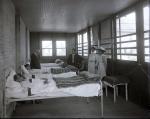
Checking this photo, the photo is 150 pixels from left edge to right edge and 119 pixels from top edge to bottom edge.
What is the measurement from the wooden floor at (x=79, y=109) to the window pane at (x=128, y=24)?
2.01 meters

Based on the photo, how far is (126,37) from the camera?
17.3 feet

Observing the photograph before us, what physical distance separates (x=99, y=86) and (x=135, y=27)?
7.26 ft

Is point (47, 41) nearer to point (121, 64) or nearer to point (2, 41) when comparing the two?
point (121, 64)

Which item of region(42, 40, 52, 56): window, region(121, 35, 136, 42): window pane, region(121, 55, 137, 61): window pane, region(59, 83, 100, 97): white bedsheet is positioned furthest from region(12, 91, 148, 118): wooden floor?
region(42, 40, 52, 56): window

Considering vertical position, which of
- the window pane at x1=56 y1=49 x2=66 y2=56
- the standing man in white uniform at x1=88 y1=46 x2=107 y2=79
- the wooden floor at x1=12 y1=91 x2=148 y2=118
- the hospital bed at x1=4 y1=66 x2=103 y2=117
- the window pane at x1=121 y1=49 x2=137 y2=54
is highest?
the window pane at x1=56 y1=49 x2=66 y2=56

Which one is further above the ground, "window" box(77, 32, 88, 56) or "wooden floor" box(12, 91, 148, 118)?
"window" box(77, 32, 88, 56)

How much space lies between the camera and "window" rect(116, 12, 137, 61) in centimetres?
487

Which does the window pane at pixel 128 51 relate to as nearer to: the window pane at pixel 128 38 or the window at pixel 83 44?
the window pane at pixel 128 38

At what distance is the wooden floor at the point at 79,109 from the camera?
3604mm

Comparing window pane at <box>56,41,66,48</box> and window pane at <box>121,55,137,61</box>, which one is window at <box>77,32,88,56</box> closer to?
window pane at <box>56,41,66,48</box>

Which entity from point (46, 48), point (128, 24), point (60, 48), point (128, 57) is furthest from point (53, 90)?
point (60, 48)

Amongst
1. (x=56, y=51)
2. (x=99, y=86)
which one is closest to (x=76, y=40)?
(x=56, y=51)

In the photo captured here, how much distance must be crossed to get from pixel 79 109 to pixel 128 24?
2.89 metres

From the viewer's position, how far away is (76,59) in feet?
32.7
